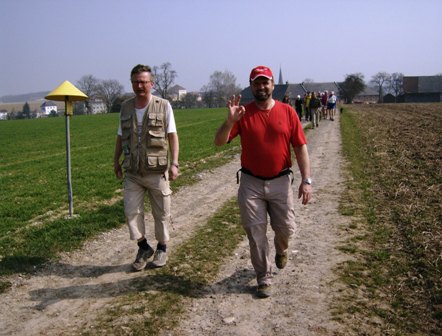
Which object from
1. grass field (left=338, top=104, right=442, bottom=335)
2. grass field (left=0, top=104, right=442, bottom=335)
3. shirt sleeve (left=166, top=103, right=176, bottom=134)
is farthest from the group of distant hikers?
shirt sleeve (left=166, top=103, right=176, bottom=134)

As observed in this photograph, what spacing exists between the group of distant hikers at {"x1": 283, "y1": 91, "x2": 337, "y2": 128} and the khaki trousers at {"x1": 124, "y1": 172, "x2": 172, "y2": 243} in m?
18.8

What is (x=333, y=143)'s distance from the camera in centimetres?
1638

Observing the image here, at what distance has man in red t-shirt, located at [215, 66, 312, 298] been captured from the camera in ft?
13.6

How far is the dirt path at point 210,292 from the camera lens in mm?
3781

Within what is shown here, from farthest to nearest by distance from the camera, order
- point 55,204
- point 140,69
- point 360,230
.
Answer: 1. point 55,204
2. point 360,230
3. point 140,69

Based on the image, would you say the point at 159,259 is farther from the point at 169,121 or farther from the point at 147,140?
the point at 169,121

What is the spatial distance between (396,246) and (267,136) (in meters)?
2.51

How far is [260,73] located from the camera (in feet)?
13.3

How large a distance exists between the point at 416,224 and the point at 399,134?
1273cm

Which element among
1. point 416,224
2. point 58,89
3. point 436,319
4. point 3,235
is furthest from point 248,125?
point 3,235

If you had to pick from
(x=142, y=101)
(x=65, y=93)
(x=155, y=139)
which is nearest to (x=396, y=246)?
(x=155, y=139)

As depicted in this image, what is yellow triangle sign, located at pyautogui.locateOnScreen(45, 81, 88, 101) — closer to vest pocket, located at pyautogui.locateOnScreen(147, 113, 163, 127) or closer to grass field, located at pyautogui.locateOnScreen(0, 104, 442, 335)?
grass field, located at pyautogui.locateOnScreen(0, 104, 442, 335)

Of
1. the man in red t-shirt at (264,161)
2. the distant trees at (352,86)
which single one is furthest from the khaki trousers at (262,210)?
the distant trees at (352,86)

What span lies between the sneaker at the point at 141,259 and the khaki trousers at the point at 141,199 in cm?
24
